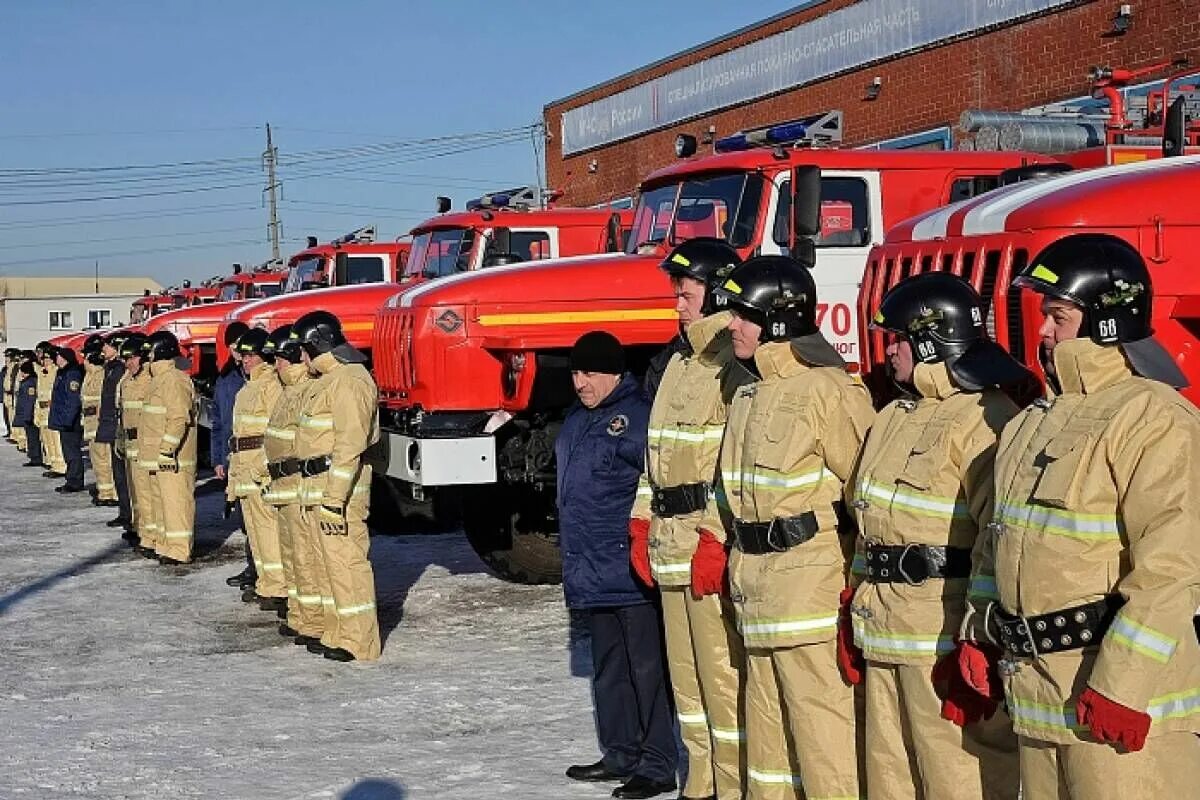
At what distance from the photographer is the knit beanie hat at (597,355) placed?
600cm

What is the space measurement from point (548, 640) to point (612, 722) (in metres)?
2.72

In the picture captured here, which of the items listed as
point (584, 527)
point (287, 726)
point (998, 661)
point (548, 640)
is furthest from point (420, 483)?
point (998, 661)

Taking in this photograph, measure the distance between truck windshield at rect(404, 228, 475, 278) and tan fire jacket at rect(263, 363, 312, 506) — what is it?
2599 millimetres

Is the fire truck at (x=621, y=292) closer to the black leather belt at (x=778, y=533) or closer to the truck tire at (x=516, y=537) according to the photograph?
the truck tire at (x=516, y=537)

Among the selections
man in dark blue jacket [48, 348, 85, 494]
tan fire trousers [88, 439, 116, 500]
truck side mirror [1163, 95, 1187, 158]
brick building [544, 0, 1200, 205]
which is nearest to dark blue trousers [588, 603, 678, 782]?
truck side mirror [1163, 95, 1187, 158]

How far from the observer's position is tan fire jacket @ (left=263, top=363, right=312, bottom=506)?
8.93 metres

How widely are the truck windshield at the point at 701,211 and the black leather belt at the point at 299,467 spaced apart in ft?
7.99

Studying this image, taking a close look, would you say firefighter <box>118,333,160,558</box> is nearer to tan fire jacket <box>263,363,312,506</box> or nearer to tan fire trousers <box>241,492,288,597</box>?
tan fire trousers <box>241,492,288,597</box>

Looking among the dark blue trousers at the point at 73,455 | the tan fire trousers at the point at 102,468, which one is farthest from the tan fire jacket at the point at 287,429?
the dark blue trousers at the point at 73,455

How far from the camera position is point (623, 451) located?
602cm

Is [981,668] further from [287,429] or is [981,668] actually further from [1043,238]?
[287,429]

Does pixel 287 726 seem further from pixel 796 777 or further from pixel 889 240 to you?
pixel 889 240

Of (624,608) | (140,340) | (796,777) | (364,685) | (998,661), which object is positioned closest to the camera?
(998,661)

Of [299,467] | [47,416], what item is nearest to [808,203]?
[299,467]
